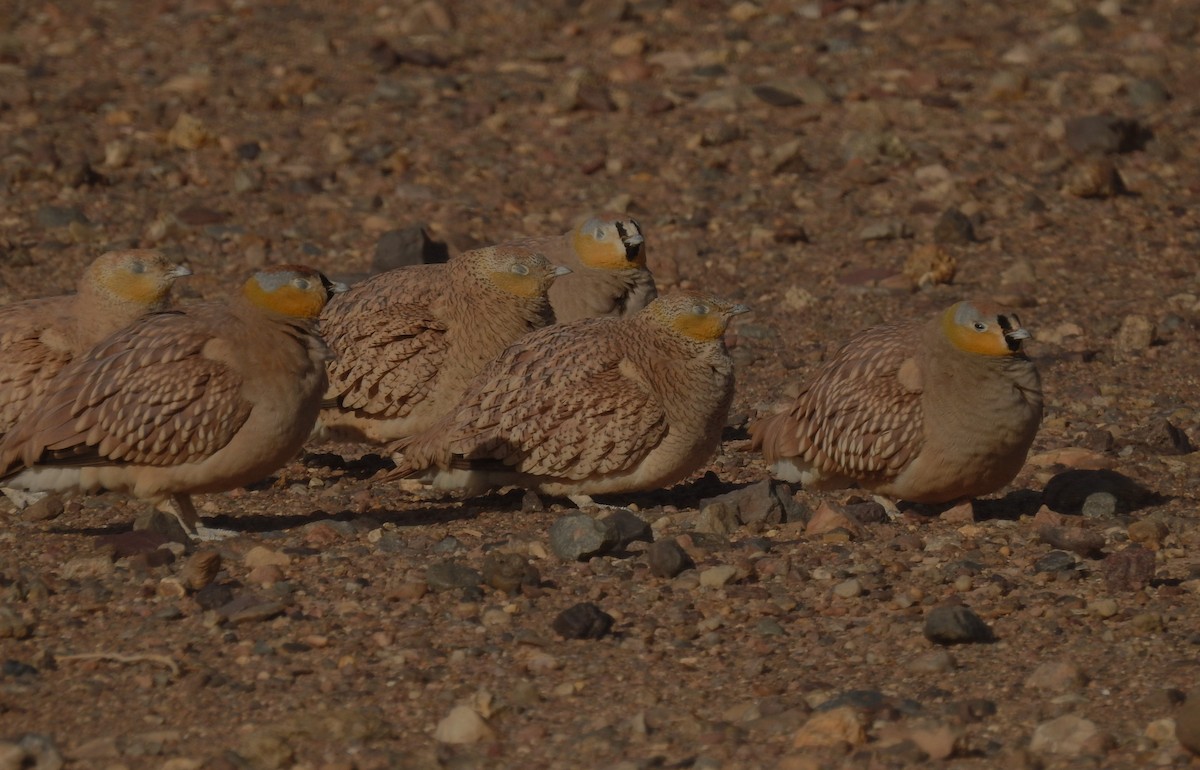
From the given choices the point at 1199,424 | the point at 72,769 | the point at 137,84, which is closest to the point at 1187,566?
the point at 1199,424

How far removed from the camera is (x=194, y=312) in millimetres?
7727

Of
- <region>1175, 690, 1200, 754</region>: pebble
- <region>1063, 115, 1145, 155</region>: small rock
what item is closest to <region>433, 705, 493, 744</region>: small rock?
<region>1175, 690, 1200, 754</region>: pebble

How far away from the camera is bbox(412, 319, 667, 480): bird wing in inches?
308

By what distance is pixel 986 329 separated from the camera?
773 cm

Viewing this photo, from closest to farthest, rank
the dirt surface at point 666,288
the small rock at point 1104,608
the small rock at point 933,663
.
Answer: the dirt surface at point 666,288, the small rock at point 933,663, the small rock at point 1104,608

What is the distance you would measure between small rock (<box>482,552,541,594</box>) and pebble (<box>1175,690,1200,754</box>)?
8.06 ft

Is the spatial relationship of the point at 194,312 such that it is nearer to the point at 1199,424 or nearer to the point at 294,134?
the point at 1199,424

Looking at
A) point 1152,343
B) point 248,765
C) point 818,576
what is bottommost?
point 1152,343

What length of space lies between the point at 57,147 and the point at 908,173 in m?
6.20

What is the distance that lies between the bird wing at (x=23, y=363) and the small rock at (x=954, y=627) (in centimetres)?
413

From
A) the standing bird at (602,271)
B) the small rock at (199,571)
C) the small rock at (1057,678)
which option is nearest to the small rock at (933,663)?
the small rock at (1057,678)

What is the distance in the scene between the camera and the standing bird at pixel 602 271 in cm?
933

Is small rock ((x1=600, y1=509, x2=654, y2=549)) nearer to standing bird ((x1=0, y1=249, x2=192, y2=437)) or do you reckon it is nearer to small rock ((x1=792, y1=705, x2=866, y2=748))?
small rock ((x1=792, y1=705, x2=866, y2=748))

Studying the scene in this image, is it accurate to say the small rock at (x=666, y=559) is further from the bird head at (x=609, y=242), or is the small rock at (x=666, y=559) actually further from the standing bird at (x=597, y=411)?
the bird head at (x=609, y=242)
